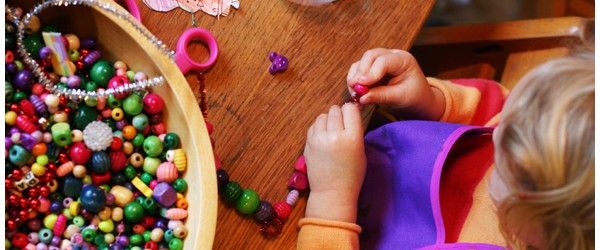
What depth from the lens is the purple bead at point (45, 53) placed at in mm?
524

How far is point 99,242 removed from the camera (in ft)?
1.78

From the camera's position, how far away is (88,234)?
1.75 feet

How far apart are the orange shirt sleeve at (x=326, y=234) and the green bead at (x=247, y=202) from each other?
0.06 metres

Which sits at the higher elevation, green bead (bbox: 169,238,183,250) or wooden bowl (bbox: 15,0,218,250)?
wooden bowl (bbox: 15,0,218,250)

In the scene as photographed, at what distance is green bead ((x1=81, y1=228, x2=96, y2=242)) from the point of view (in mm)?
533

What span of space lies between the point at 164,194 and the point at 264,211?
13 cm

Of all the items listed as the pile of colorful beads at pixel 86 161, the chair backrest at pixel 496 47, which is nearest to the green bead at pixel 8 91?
the pile of colorful beads at pixel 86 161

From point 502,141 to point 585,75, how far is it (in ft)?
0.28

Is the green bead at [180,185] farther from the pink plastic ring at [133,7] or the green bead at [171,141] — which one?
the pink plastic ring at [133,7]

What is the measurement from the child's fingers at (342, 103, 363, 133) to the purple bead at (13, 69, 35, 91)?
0.31m

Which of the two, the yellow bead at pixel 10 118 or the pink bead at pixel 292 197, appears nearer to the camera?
the yellow bead at pixel 10 118

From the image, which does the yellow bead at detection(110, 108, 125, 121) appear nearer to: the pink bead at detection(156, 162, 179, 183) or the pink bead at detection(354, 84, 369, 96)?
the pink bead at detection(156, 162, 179, 183)

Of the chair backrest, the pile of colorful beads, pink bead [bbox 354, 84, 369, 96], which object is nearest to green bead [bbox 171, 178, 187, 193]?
the pile of colorful beads

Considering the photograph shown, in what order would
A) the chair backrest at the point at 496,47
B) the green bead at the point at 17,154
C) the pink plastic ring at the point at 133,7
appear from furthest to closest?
the chair backrest at the point at 496,47 → the pink plastic ring at the point at 133,7 → the green bead at the point at 17,154
